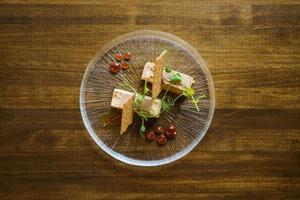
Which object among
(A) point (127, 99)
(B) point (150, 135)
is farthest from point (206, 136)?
(A) point (127, 99)

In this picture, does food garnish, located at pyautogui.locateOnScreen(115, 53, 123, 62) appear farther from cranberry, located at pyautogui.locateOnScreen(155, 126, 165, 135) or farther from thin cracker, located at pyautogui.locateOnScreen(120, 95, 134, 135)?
cranberry, located at pyautogui.locateOnScreen(155, 126, 165, 135)

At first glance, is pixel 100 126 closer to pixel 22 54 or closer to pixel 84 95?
pixel 84 95

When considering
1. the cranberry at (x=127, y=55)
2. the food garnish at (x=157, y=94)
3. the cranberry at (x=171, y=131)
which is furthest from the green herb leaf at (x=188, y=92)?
the cranberry at (x=127, y=55)

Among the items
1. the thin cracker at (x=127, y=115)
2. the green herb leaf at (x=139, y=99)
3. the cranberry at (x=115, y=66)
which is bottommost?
the thin cracker at (x=127, y=115)

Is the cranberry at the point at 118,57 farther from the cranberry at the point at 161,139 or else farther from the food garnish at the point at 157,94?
the cranberry at the point at 161,139

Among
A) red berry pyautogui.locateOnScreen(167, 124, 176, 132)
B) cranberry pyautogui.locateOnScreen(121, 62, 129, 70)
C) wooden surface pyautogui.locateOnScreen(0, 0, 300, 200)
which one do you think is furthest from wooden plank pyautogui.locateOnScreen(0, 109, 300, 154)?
cranberry pyautogui.locateOnScreen(121, 62, 129, 70)

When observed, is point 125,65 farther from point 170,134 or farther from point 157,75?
point 170,134

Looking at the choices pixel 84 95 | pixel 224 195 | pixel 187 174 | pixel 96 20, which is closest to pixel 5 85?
pixel 84 95
